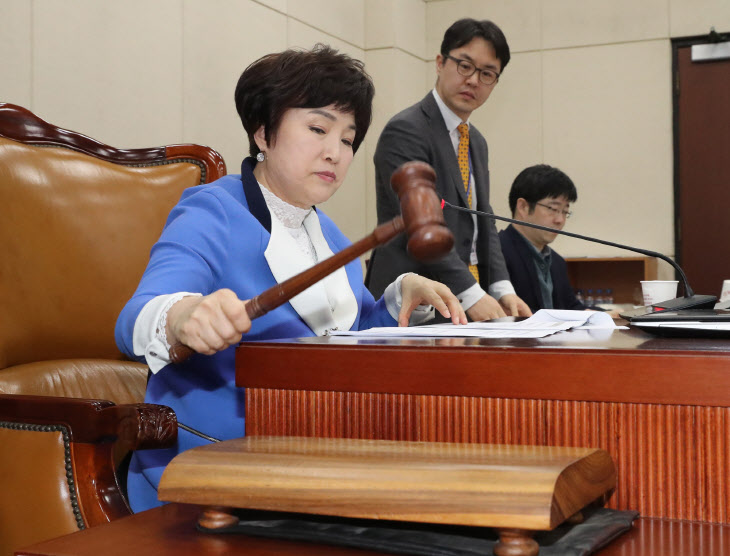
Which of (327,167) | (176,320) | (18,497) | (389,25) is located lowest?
(18,497)

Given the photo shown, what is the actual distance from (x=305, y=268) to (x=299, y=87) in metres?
0.30

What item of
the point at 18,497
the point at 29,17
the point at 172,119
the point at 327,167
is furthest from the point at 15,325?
the point at 172,119

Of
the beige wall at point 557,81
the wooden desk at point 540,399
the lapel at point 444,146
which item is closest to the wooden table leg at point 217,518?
the wooden desk at point 540,399

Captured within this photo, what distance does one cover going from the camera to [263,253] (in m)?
1.25

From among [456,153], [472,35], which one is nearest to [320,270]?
[456,153]

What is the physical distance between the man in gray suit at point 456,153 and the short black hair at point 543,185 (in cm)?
59

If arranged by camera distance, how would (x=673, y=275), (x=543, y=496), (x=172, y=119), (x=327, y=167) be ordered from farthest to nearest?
(x=673, y=275)
(x=172, y=119)
(x=327, y=167)
(x=543, y=496)

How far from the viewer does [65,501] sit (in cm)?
108

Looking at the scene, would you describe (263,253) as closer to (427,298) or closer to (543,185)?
(427,298)

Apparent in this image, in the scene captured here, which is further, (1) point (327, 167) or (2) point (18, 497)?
(1) point (327, 167)

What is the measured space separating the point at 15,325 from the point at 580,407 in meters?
1.01

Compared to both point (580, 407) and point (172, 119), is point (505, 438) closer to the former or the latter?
point (580, 407)

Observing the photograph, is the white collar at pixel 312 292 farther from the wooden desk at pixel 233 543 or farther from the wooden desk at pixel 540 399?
the wooden desk at pixel 233 543

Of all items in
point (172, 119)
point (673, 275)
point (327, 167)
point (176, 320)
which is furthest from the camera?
point (673, 275)
